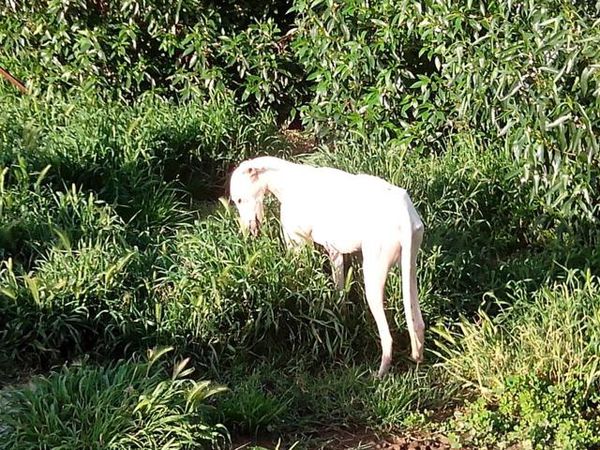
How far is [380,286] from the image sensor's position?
518 cm

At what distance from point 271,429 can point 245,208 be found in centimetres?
148

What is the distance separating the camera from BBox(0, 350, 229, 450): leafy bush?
14.1 feet

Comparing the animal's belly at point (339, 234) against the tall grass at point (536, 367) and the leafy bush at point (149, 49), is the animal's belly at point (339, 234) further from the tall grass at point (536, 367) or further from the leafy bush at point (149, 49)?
the leafy bush at point (149, 49)

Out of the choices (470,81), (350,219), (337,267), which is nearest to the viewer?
(350,219)

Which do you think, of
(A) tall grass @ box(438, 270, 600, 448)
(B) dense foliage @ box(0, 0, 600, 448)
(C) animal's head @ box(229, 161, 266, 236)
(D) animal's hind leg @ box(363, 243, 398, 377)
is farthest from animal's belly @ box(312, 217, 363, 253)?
(A) tall grass @ box(438, 270, 600, 448)

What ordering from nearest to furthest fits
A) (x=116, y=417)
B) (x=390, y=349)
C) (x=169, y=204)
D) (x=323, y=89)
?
(x=116, y=417), (x=390, y=349), (x=169, y=204), (x=323, y=89)

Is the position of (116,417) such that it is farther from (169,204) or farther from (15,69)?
(15,69)

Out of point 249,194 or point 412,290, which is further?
point 249,194

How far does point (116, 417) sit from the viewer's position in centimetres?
435

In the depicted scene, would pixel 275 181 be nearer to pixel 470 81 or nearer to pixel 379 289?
pixel 379 289

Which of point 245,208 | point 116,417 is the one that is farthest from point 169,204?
point 116,417

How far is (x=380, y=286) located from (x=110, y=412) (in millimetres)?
1567

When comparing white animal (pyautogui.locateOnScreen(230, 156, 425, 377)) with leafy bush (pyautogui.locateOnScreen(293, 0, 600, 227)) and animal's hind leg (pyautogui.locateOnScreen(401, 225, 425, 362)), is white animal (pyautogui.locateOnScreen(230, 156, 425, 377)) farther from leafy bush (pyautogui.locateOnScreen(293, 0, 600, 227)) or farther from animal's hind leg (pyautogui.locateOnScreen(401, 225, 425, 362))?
leafy bush (pyautogui.locateOnScreen(293, 0, 600, 227))

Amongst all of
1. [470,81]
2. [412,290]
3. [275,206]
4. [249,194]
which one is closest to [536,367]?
[412,290]
